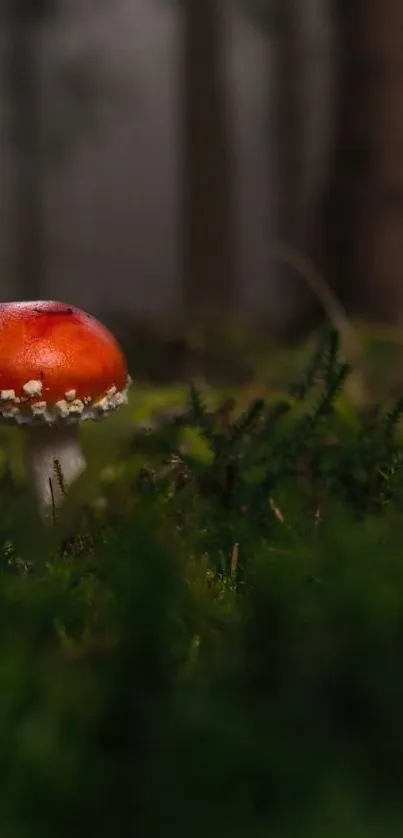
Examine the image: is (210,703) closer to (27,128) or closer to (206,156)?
(206,156)

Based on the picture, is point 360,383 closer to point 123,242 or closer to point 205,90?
point 205,90

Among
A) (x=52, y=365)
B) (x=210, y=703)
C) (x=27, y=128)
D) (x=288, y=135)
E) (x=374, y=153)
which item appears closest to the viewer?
(x=210, y=703)

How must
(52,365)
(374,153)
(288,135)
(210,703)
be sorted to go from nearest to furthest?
1. (210,703)
2. (52,365)
3. (374,153)
4. (288,135)

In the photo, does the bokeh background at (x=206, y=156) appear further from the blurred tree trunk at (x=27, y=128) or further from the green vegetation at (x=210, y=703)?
the green vegetation at (x=210, y=703)

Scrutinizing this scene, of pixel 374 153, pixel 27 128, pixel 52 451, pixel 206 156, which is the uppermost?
pixel 374 153

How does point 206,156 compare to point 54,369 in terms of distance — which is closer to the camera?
point 54,369

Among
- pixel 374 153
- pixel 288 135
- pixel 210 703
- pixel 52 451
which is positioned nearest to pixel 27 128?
pixel 288 135
